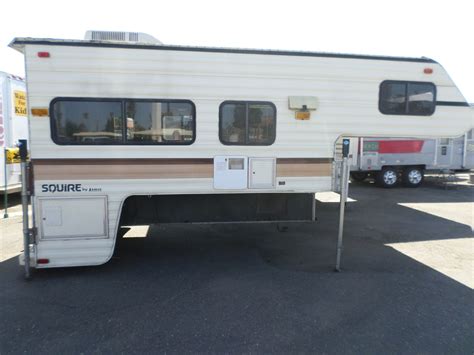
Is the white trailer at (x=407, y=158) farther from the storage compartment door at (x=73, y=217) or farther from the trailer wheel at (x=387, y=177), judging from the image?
the storage compartment door at (x=73, y=217)

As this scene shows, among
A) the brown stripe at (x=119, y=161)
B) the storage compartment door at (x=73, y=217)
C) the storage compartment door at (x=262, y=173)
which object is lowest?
the storage compartment door at (x=73, y=217)

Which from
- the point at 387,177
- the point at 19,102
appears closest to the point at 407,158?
the point at 387,177

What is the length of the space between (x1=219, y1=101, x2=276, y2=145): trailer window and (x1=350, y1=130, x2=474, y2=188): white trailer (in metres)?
8.37

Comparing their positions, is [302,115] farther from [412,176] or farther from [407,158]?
[412,176]

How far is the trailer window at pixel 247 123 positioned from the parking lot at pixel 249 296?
1.82 meters

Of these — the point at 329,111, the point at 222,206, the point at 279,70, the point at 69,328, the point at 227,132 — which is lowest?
the point at 69,328

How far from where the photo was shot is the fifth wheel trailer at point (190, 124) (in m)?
4.41

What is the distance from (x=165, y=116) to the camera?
15.1ft

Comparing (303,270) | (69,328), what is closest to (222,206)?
(303,270)

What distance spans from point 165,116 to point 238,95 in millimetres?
1010

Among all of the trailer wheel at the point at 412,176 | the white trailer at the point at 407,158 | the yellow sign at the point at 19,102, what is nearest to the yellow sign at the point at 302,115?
the yellow sign at the point at 19,102

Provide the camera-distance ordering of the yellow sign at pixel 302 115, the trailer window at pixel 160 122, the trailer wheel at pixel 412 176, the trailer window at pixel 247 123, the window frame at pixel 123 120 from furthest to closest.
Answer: the trailer wheel at pixel 412 176 < the yellow sign at pixel 302 115 < the trailer window at pixel 247 123 < the trailer window at pixel 160 122 < the window frame at pixel 123 120

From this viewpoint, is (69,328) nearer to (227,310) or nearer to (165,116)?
(227,310)

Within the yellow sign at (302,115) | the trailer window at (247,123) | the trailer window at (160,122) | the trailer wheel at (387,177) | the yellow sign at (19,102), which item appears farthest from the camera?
the trailer wheel at (387,177)
